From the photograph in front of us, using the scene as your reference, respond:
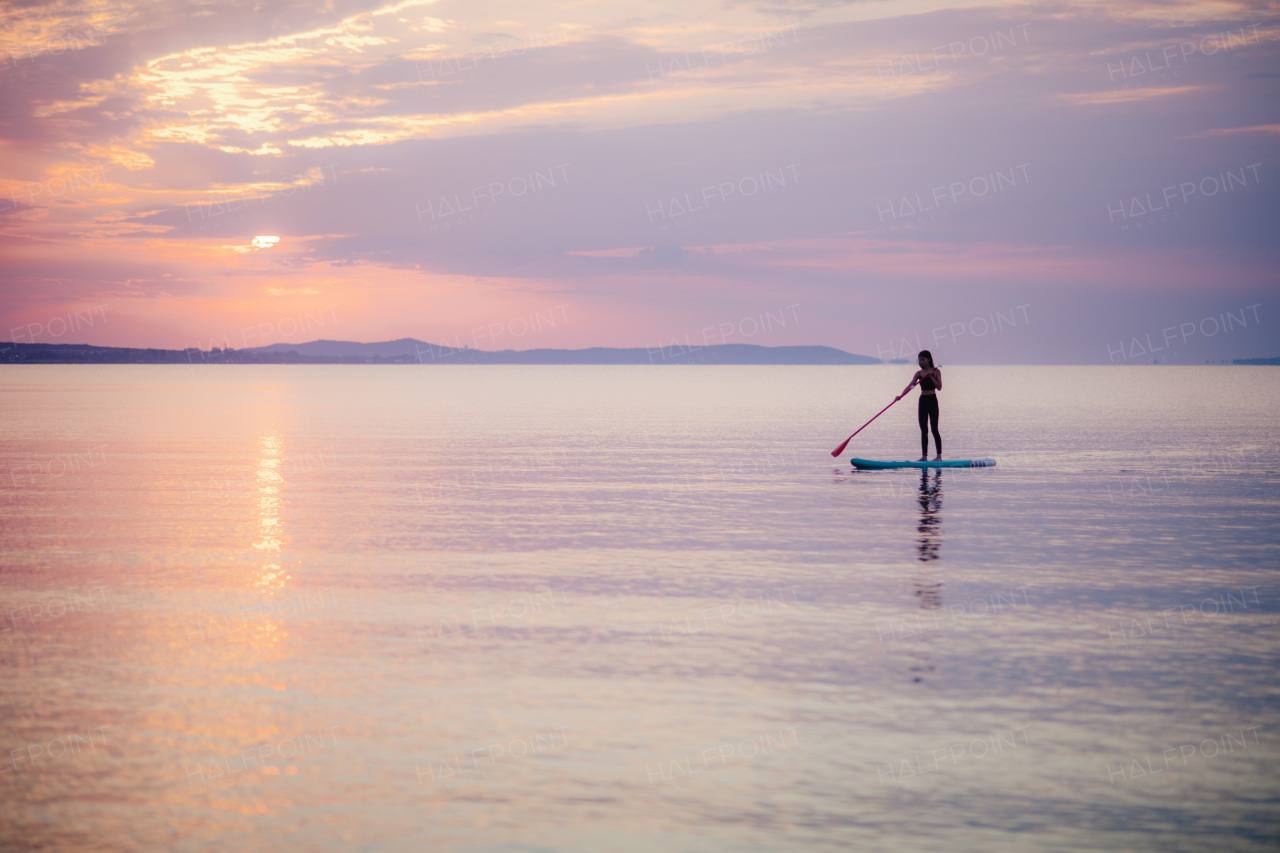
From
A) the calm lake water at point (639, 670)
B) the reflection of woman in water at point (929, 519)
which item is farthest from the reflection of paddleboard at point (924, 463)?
the calm lake water at point (639, 670)

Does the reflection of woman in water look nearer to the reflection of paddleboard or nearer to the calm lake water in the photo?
the calm lake water

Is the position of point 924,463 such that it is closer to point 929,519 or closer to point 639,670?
point 929,519

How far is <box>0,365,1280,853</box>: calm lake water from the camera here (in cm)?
715

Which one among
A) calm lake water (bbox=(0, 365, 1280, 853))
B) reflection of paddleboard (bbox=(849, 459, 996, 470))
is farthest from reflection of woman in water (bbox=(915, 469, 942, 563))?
reflection of paddleboard (bbox=(849, 459, 996, 470))

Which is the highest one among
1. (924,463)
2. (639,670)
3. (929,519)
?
(924,463)

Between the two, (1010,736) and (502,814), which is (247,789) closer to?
(502,814)

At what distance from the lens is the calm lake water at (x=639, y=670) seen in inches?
A: 282

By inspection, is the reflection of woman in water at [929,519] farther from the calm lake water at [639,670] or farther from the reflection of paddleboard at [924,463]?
the reflection of paddleboard at [924,463]

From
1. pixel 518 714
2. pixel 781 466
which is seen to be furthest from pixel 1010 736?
pixel 781 466

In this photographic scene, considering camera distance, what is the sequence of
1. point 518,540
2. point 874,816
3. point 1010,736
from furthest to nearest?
1. point 518,540
2. point 1010,736
3. point 874,816

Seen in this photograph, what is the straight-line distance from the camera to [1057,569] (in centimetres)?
1546

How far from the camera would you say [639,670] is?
1032 cm

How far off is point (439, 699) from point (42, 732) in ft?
10.2

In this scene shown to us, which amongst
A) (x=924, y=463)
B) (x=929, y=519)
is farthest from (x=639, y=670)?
(x=924, y=463)
